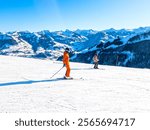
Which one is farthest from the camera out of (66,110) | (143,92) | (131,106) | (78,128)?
(143,92)

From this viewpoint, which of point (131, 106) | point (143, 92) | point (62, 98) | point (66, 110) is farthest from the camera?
point (143, 92)

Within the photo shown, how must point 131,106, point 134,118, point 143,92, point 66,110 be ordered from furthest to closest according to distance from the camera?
point 143,92
point 131,106
point 66,110
point 134,118

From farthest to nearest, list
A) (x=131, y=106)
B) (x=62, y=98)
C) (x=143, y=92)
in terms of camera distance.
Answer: (x=143, y=92)
(x=62, y=98)
(x=131, y=106)

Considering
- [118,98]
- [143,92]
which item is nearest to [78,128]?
[118,98]

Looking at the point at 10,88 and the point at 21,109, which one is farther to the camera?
the point at 10,88

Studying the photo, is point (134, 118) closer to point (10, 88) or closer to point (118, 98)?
point (118, 98)

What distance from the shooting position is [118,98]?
1279cm

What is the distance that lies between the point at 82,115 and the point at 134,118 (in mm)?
1584

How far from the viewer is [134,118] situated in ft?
30.5

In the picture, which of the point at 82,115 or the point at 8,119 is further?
the point at 82,115

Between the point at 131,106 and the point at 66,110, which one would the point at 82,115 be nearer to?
the point at 66,110

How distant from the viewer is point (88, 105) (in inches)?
439

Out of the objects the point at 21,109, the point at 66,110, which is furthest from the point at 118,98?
the point at 21,109

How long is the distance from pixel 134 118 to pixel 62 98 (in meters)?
3.84
